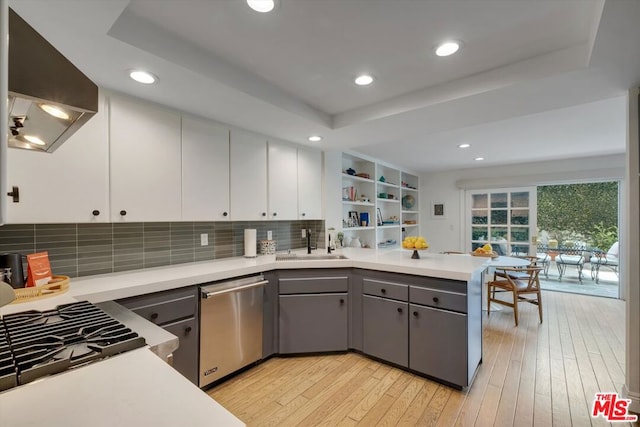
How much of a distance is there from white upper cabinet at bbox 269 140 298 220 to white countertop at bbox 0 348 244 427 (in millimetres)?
2276

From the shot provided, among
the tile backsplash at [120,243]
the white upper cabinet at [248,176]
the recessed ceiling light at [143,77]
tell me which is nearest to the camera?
the recessed ceiling light at [143,77]

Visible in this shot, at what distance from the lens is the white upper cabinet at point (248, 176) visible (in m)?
2.73

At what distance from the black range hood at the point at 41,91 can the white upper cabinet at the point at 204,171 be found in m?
1.15

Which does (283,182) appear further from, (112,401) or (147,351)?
(112,401)

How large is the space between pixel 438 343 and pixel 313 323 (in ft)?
3.47

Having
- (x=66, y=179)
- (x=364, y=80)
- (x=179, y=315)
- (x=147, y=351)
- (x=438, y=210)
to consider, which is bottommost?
(x=179, y=315)

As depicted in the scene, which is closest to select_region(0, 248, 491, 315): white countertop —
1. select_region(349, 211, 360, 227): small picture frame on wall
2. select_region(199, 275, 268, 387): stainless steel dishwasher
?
select_region(199, 275, 268, 387): stainless steel dishwasher

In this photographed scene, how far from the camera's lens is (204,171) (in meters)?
2.49

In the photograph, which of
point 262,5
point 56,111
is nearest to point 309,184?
point 262,5

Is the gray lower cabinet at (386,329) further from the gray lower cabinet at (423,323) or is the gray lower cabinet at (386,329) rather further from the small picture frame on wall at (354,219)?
the small picture frame on wall at (354,219)

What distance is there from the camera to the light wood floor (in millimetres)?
1921

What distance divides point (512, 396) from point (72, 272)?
3223mm

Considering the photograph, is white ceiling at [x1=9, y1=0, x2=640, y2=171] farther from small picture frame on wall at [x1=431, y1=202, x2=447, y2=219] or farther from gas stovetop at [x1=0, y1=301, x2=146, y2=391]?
small picture frame on wall at [x1=431, y1=202, x2=447, y2=219]

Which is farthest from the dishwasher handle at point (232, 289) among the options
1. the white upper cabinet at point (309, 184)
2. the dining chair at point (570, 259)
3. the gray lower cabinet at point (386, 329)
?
the dining chair at point (570, 259)
